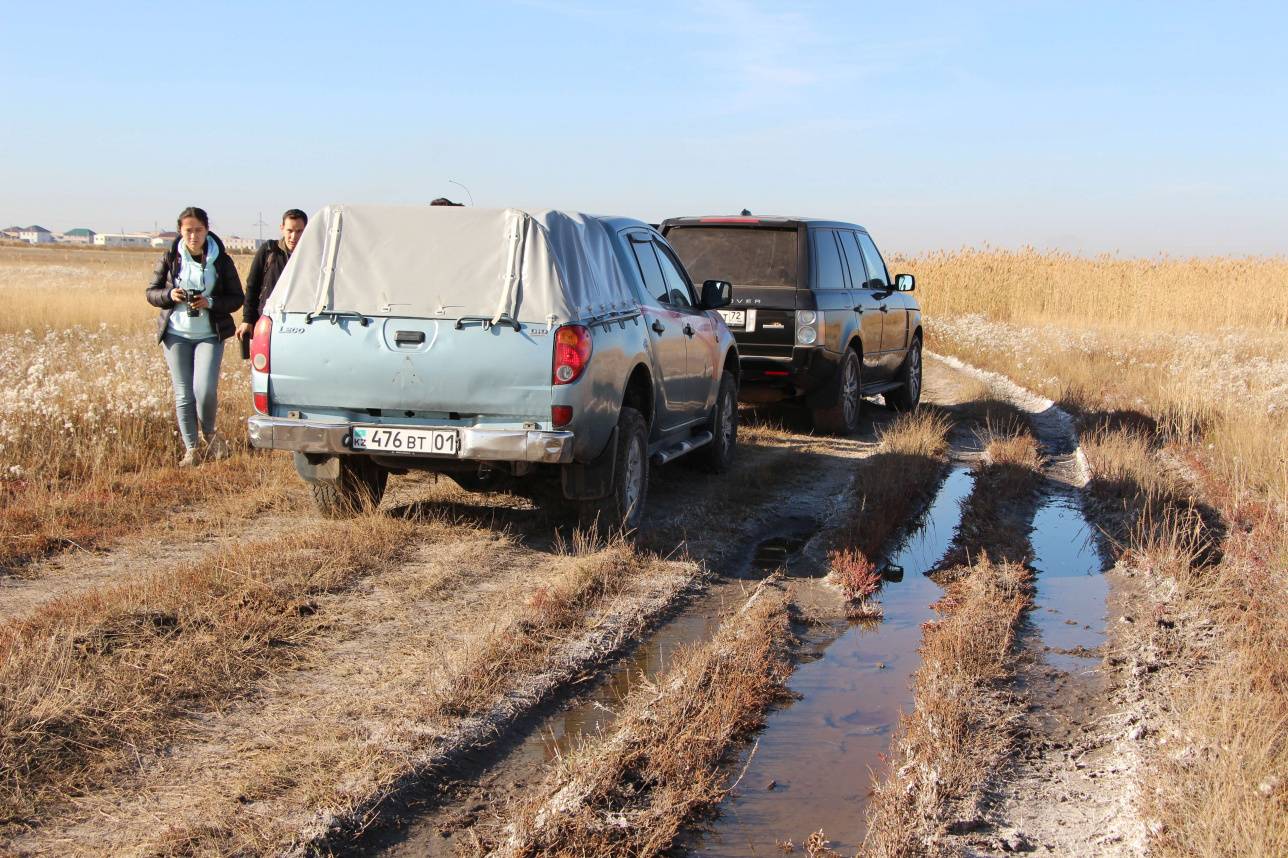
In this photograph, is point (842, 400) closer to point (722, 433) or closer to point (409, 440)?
point (722, 433)

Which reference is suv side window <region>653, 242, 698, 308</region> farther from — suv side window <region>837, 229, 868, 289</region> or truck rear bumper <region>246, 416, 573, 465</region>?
suv side window <region>837, 229, 868, 289</region>

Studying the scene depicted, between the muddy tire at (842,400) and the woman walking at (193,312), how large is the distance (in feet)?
18.2

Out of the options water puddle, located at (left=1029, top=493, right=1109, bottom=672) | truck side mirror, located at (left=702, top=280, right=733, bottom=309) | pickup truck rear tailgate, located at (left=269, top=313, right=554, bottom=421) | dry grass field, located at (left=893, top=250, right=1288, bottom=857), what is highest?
truck side mirror, located at (left=702, top=280, right=733, bottom=309)

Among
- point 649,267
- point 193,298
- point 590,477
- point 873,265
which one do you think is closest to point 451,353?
point 590,477

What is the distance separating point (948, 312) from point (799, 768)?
27189mm

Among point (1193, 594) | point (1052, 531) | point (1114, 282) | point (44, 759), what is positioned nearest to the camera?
point (44, 759)

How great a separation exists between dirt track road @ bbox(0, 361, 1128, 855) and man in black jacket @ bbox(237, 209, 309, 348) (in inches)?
72.7

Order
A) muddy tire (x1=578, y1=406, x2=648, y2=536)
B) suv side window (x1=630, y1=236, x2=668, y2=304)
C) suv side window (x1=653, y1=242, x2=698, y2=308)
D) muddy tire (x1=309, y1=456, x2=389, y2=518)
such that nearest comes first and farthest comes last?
muddy tire (x1=578, y1=406, x2=648, y2=536) < muddy tire (x1=309, y1=456, x2=389, y2=518) < suv side window (x1=630, y1=236, x2=668, y2=304) < suv side window (x1=653, y1=242, x2=698, y2=308)

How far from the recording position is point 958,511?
9.24 m

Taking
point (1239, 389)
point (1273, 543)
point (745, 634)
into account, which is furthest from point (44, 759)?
point (1239, 389)

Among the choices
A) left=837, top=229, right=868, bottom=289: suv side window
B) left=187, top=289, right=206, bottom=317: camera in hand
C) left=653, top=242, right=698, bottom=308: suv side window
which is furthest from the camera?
left=837, top=229, right=868, bottom=289: suv side window

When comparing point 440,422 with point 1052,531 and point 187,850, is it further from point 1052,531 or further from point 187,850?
point 1052,531

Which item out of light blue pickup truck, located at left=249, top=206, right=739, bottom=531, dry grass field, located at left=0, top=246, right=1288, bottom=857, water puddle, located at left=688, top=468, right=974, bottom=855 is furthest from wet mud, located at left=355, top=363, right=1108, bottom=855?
light blue pickup truck, located at left=249, top=206, right=739, bottom=531

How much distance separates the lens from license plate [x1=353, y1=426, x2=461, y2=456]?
6699 mm
